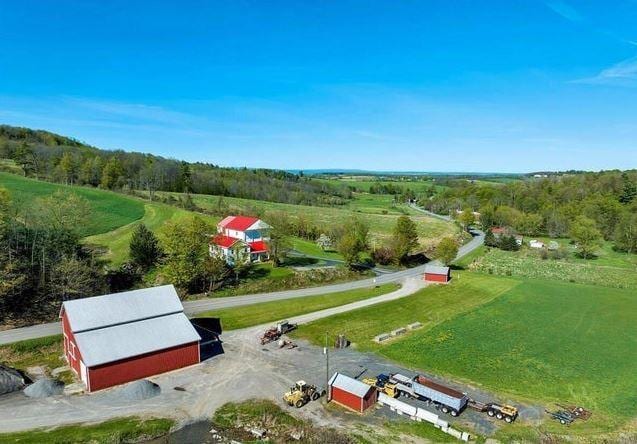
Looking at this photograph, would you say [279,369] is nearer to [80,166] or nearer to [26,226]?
[26,226]

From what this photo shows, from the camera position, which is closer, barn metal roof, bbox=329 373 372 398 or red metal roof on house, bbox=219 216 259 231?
barn metal roof, bbox=329 373 372 398

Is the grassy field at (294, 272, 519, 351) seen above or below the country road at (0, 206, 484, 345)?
below

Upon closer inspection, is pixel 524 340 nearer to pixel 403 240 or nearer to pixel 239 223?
pixel 403 240

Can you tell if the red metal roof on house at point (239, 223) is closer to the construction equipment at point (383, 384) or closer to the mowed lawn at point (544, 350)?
the mowed lawn at point (544, 350)

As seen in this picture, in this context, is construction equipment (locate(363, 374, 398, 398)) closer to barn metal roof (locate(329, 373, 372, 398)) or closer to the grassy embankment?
barn metal roof (locate(329, 373, 372, 398))

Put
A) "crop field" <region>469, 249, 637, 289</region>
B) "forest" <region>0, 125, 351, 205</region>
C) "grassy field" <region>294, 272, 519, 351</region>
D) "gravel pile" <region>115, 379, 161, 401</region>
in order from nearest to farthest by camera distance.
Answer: "gravel pile" <region>115, 379, 161, 401</region>
"grassy field" <region>294, 272, 519, 351</region>
"crop field" <region>469, 249, 637, 289</region>
"forest" <region>0, 125, 351, 205</region>

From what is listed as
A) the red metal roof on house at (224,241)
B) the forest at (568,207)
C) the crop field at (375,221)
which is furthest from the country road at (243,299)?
the forest at (568,207)

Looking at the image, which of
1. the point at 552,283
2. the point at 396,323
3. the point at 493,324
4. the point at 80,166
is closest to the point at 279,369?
the point at 396,323

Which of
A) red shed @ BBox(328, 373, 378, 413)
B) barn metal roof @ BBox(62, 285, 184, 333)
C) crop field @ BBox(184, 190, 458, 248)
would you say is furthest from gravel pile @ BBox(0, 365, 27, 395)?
crop field @ BBox(184, 190, 458, 248)
